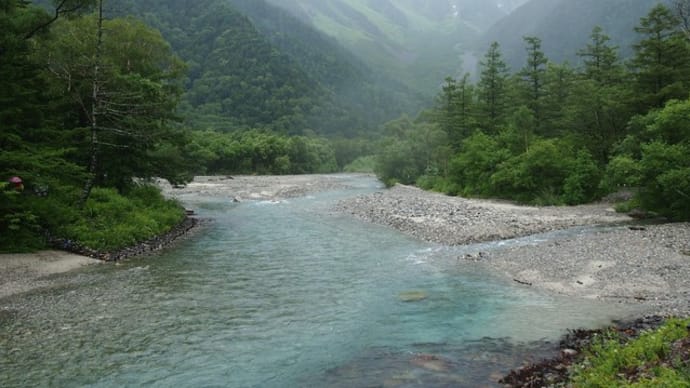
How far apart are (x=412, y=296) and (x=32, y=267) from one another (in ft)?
53.0

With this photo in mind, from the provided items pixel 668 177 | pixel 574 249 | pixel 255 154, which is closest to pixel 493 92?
pixel 668 177

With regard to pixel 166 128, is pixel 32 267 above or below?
below

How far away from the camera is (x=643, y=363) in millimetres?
8891

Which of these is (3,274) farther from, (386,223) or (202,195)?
(202,195)

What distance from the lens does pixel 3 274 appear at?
19141mm

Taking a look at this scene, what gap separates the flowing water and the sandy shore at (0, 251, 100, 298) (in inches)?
30.0

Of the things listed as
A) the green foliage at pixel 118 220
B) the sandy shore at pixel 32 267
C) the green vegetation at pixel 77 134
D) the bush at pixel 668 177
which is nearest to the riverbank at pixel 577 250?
the bush at pixel 668 177

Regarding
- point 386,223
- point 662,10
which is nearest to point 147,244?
point 386,223

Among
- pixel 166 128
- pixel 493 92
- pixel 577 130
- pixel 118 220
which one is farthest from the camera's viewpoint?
pixel 493 92

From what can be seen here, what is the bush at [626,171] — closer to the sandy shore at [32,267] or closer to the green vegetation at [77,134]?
the green vegetation at [77,134]

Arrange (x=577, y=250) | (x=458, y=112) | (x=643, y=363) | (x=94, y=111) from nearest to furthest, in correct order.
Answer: (x=643, y=363) < (x=577, y=250) < (x=94, y=111) < (x=458, y=112)

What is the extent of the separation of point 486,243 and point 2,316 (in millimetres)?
21638

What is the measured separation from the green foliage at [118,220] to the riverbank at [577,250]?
15137 mm

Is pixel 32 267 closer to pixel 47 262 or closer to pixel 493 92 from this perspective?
pixel 47 262
